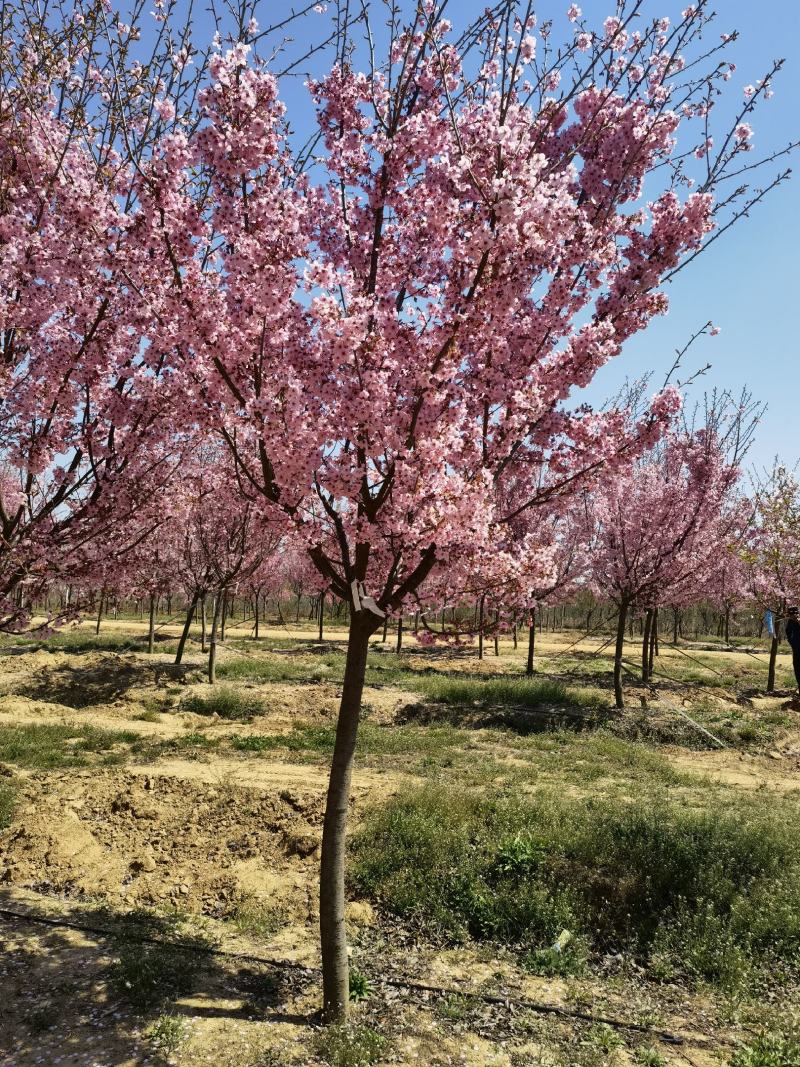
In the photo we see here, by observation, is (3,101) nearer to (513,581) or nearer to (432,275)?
(432,275)

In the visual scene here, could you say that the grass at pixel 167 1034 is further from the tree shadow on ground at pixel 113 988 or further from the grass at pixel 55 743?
the grass at pixel 55 743

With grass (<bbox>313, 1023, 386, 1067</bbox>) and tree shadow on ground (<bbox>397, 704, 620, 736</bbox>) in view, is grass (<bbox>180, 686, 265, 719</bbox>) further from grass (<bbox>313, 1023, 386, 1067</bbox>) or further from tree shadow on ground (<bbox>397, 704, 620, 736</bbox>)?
grass (<bbox>313, 1023, 386, 1067</bbox>)

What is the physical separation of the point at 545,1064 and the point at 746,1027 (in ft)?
6.50

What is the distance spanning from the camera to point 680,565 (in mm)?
19094

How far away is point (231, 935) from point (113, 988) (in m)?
1.47

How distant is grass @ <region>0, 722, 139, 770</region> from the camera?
11.7 meters

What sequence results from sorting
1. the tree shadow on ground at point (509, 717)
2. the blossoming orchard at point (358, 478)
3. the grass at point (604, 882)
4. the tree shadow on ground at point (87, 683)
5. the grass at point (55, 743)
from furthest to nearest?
the tree shadow on ground at point (87, 683) < the tree shadow on ground at point (509, 717) < the grass at point (55, 743) < the grass at point (604, 882) < the blossoming orchard at point (358, 478)

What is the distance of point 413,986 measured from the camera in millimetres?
6125

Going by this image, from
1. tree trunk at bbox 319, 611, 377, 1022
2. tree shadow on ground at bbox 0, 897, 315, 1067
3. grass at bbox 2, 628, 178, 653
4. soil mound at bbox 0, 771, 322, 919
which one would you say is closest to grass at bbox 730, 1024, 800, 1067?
tree trunk at bbox 319, 611, 377, 1022

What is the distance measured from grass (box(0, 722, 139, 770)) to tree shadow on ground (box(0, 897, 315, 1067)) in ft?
16.7

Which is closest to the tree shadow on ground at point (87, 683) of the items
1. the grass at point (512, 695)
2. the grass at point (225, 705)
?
the grass at point (225, 705)

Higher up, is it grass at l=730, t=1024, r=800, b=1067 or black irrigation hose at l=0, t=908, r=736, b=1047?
grass at l=730, t=1024, r=800, b=1067

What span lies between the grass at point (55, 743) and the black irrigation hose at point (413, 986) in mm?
4940

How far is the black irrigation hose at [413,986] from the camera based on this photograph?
555 cm
